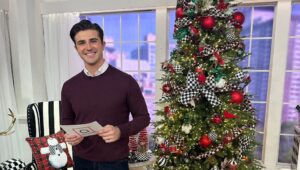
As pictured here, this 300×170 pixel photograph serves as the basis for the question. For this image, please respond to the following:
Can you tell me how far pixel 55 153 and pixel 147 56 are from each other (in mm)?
1529

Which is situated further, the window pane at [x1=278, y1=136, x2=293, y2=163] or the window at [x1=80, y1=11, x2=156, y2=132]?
the window at [x1=80, y1=11, x2=156, y2=132]

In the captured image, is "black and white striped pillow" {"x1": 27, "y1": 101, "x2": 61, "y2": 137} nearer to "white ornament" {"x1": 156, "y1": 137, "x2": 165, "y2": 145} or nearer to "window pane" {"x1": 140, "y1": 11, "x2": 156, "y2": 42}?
"white ornament" {"x1": 156, "y1": 137, "x2": 165, "y2": 145}

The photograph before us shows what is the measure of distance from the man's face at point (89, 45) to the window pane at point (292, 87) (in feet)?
7.07

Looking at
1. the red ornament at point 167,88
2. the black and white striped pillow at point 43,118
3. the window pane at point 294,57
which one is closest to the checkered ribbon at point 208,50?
the red ornament at point 167,88

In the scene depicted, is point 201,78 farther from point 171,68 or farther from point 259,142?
point 259,142

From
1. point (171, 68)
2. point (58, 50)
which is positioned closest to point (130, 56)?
point (58, 50)

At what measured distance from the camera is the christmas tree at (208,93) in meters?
1.67

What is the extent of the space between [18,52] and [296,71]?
3248 mm

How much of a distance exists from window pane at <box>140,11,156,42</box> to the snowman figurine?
5.19 ft

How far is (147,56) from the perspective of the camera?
291 centimetres

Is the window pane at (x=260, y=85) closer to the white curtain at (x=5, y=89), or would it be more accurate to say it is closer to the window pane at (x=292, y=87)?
the window pane at (x=292, y=87)

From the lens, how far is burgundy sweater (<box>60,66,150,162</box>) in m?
1.34

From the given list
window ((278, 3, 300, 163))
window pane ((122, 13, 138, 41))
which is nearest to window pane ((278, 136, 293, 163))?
window ((278, 3, 300, 163))

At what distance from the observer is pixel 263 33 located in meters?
2.52
